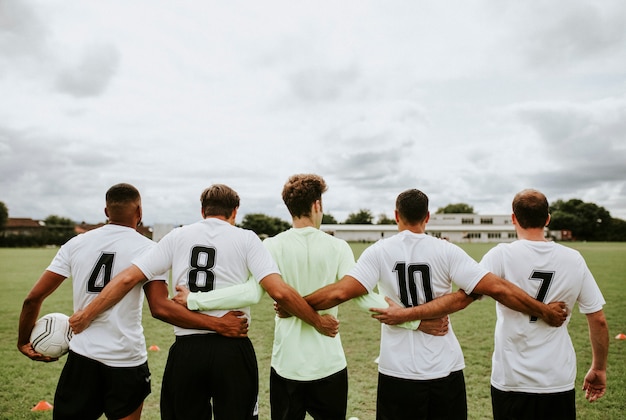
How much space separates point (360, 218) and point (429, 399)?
446ft

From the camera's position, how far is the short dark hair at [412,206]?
12.6 ft

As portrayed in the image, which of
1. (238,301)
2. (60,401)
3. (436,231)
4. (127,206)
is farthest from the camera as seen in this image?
(436,231)

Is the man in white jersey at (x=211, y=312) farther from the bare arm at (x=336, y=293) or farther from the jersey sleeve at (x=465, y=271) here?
the jersey sleeve at (x=465, y=271)

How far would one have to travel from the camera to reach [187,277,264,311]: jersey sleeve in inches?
140

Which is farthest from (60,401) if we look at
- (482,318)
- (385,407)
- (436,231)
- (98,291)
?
(436,231)

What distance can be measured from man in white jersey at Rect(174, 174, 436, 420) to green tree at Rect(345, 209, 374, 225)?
135650mm

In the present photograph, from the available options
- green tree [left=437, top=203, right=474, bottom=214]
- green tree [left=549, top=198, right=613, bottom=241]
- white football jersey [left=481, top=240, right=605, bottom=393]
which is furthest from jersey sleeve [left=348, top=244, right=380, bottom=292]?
green tree [left=437, top=203, right=474, bottom=214]

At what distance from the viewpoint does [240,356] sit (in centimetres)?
363

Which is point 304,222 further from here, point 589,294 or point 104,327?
point 589,294

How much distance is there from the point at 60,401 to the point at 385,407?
2823 mm

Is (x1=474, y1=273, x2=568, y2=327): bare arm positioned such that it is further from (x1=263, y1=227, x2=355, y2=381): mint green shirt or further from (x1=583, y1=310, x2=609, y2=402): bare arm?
(x1=263, y1=227, x2=355, y2=381): mint green shirt

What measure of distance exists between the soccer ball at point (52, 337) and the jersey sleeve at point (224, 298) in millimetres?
1597

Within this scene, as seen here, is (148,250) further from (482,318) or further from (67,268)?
(482,318)

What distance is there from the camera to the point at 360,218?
139 m
